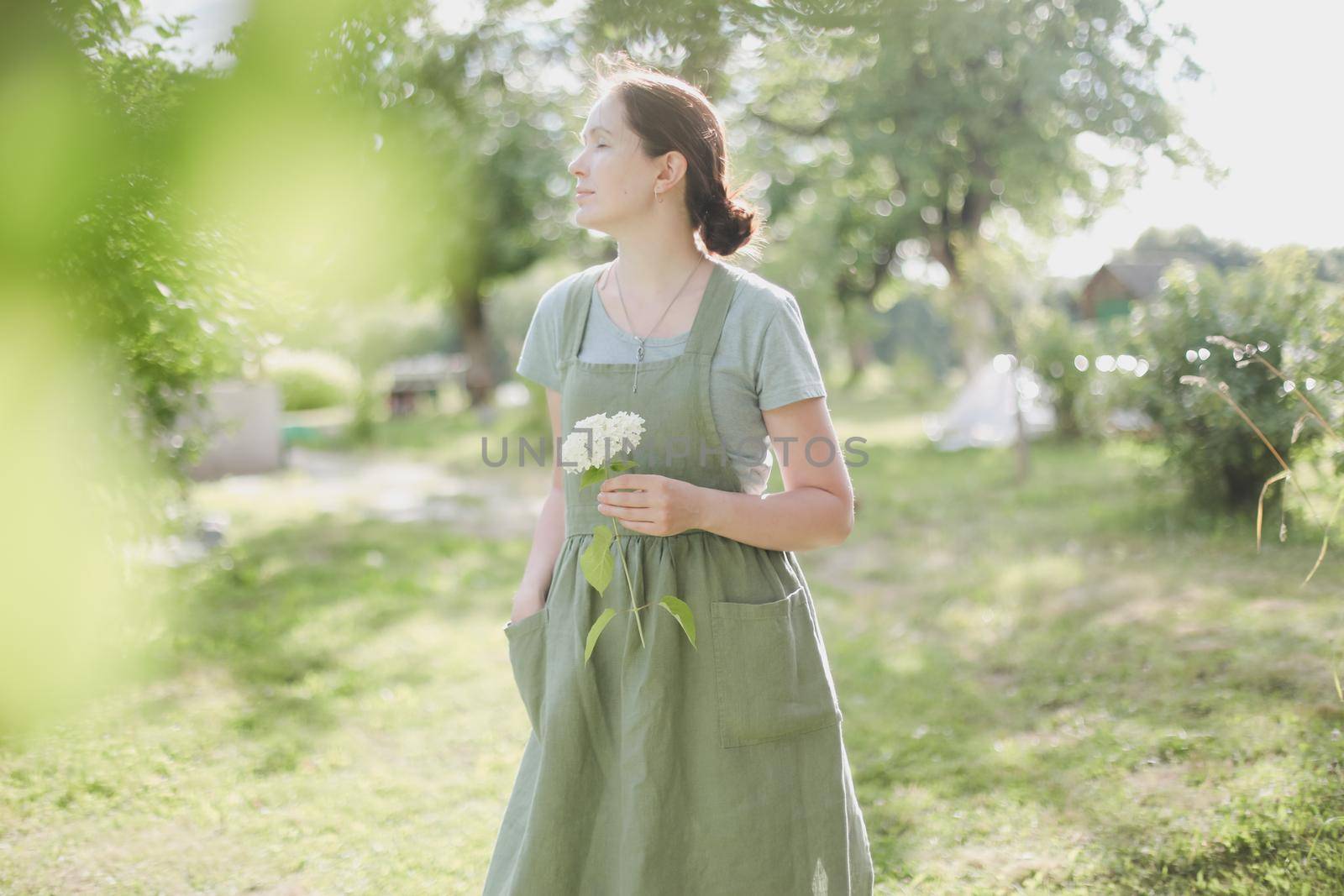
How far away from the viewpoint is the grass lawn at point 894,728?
279cm

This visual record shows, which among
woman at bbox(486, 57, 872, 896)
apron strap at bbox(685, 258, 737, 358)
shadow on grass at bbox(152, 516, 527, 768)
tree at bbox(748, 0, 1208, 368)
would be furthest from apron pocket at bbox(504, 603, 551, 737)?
shadow on grass at bbox(152, 516, 527, 768)

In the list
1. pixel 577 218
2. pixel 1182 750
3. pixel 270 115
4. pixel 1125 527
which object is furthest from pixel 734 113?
pixel 577 218

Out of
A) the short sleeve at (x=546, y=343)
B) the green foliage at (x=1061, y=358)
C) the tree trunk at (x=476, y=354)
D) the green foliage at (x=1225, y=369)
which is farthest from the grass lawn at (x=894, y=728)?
the tree trunk at (x=476, y=354)

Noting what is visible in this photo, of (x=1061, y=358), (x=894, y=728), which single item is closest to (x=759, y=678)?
(x=894, y=728)

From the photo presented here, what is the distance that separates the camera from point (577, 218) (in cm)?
176

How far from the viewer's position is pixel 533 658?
185 centimetres

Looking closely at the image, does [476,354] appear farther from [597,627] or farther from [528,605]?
[597,627]

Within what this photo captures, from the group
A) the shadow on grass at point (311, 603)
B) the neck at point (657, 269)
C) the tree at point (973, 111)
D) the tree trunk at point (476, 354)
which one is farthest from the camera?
the tree trunk at point (476, 354)

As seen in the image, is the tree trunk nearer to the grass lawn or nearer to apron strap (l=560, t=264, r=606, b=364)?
the grass lawn

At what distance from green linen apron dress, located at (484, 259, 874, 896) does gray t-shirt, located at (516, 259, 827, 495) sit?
0.08ft

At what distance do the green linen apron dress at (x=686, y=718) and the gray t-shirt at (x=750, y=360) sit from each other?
0.02m

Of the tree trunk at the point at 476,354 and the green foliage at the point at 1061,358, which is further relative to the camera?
the tree trunk at the point at 476,354

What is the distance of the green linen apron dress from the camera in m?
1.68

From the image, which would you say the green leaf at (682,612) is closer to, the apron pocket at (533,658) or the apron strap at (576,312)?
the apron pocket at (533,658)
